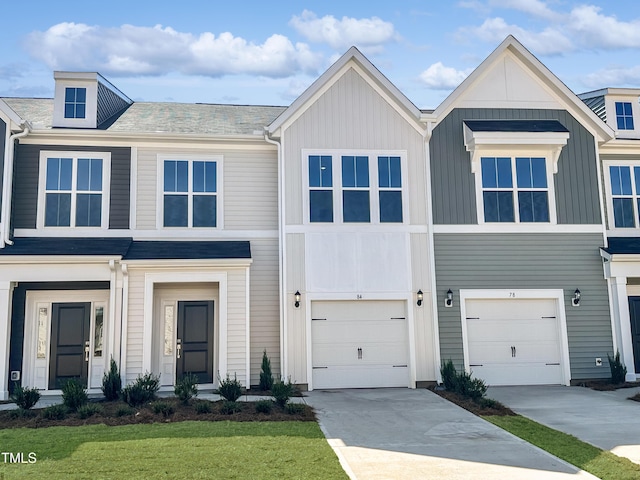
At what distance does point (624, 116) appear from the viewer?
15.8 meters

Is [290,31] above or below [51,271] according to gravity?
above

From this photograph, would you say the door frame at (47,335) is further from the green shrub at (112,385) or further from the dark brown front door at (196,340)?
the dark brown front door at (196,340)

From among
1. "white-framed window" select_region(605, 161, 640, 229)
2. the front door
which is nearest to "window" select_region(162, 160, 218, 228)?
"white-framed window" select_region(605, 161, 640, 229)

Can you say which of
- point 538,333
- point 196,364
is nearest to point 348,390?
point 196,364

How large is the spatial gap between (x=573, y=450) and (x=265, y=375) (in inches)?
274

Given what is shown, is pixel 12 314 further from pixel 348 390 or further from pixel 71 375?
pixel 348 390

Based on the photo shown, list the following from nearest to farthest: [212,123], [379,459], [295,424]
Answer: [379,459] < [295,424] < [212,123]

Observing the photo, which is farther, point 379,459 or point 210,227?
point 210,227

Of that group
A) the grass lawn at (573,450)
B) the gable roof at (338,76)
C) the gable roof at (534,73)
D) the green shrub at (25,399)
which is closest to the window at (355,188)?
the gable roof at (338,76)

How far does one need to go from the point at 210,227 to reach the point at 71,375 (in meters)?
4.67

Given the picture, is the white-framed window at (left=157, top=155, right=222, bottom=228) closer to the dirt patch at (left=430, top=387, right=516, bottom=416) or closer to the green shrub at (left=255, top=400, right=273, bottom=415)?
the green shrub at (left=255, top=400, right=273, bottom=415)

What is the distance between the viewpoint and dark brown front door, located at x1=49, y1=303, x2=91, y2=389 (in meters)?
13.1

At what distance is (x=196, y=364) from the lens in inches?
525

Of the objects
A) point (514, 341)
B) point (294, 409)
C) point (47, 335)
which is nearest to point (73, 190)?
point (47, 335)
